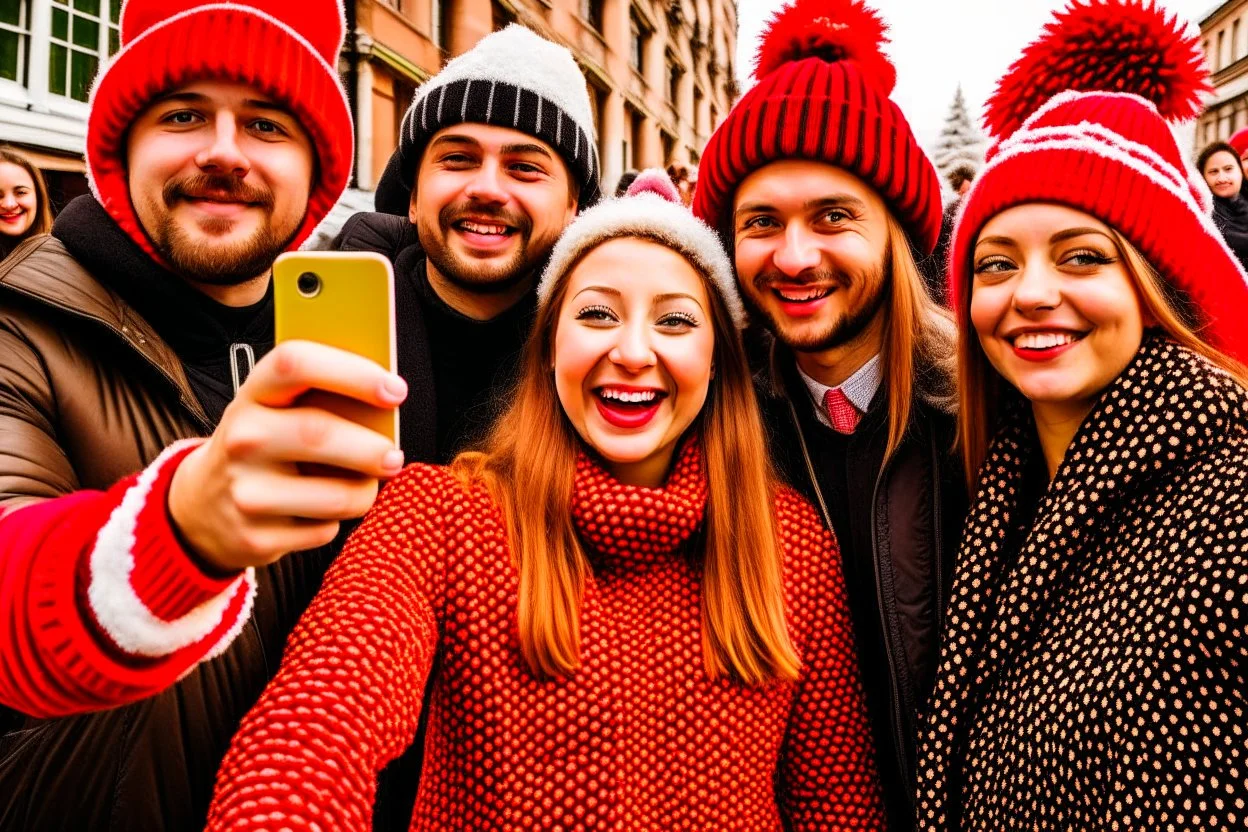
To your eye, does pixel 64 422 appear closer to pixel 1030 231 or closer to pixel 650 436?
pixel 650 436

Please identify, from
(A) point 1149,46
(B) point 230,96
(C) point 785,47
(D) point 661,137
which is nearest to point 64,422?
(B) point 230,96

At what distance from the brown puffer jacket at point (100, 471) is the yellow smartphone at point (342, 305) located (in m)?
0.80

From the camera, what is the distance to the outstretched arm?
3.82 ft

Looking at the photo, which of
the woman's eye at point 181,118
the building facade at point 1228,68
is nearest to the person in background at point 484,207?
the woman's eye at point 181,118

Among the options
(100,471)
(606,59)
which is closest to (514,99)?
(100,471)

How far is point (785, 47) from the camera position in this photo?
2.72m

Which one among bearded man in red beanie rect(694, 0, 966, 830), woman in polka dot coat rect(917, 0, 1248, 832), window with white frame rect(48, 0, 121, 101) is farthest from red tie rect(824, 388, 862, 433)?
window with white frame rect(48, 0, 121, 101)

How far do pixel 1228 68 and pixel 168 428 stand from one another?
4327 centimetres

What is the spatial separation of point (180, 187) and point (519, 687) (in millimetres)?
1485

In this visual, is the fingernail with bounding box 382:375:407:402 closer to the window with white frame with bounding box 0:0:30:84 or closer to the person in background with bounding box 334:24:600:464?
the person in background with bounding box 334:24:600:464

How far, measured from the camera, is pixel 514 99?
8.80 feet

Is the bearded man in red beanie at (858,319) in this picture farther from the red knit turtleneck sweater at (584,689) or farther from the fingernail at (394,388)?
the fingernail at (394,388)

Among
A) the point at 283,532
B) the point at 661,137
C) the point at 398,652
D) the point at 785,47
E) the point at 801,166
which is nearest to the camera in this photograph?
the point at 283,532

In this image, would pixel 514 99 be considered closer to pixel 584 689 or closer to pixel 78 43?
pixel 584 689
